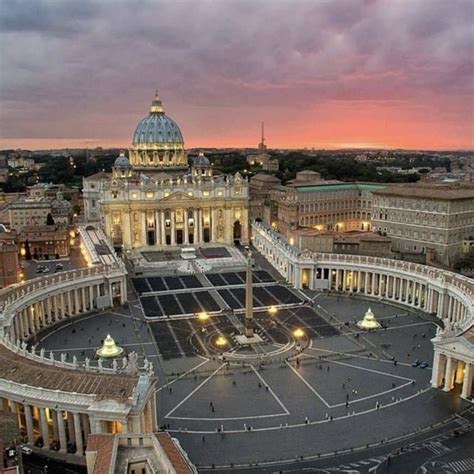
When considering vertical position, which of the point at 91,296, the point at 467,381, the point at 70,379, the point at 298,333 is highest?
the point at 70,379

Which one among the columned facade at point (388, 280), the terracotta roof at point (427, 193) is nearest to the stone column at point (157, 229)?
the columned facade at point (388, 280)

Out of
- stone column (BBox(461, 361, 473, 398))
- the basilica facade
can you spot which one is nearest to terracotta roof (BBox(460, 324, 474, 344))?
stone column (BBox(461, 361, 473, 398))

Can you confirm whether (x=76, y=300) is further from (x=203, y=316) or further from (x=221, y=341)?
(x=221, y=341)

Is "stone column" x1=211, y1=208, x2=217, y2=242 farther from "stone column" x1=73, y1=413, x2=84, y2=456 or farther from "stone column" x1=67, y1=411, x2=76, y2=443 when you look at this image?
"stone column" x1=73, y1=413, x2=84, y2=456

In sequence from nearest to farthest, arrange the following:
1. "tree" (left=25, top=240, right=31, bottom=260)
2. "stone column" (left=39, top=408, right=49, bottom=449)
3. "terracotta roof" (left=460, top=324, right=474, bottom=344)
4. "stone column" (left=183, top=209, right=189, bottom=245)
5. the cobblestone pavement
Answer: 1. "stone column" (left=39, top=408, right=49, bottom=449)
2. the cobblestone pavement
3. "terracotta roof" (left=460, top=324, right=474, bottom=344)
4. "tree" (left=25, top=240, right=31, bottom=260)
5. "stone column" (left=183, top=209, right=189, bottom=245)

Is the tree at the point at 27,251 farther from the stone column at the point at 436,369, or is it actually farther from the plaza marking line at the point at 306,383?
the stone column at the point at 436,369

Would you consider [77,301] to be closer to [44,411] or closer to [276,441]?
[44,411]

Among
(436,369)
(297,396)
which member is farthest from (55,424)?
(436,369)
